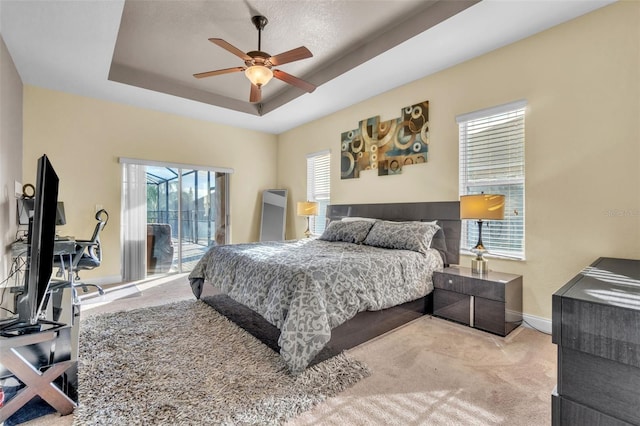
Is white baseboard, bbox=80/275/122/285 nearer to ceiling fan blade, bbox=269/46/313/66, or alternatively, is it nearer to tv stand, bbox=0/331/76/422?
tv stand, bbox=0/331/76/422

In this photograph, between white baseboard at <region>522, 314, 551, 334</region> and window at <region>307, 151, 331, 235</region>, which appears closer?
white baseboard at <region>522, 314, 551, 334</region>

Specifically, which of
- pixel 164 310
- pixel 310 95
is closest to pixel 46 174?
pixel 164 310

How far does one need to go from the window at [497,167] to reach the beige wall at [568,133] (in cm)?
9

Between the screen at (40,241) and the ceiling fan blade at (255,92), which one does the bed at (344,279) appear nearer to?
the screen at (40,241)

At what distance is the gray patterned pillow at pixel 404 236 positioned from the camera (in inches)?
→ 118

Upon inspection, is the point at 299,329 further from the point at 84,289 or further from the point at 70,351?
the point at 84,289

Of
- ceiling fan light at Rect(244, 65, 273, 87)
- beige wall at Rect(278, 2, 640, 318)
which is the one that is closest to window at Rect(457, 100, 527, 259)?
beige wall at Rect(278, 2, 640, 318)

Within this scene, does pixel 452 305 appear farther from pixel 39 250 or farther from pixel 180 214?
pixel 180 214

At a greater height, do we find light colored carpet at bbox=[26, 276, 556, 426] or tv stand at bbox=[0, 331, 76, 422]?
tv stand at bbox=[0, 331, 76, 422]

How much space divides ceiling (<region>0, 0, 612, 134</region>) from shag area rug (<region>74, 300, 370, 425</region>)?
104 inches

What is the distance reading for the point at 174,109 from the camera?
15.1 ft

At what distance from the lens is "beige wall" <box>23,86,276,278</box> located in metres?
3.81

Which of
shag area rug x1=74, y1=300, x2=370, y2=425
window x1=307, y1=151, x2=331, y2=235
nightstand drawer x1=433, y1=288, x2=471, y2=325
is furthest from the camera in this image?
window x1=307, y1=151, x2=331, y2=235

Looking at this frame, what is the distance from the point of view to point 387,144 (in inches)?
156
